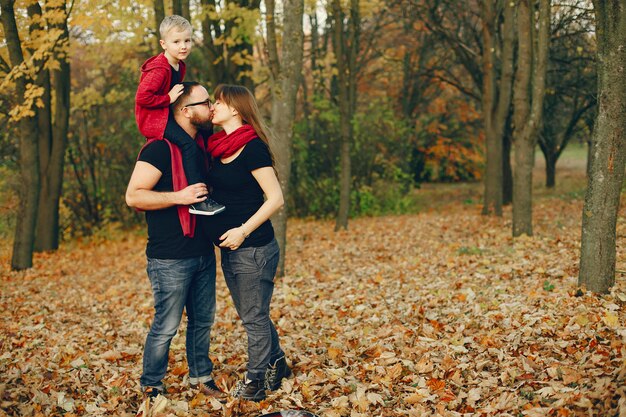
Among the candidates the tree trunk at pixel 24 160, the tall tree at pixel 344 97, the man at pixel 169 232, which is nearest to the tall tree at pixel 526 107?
the tall tree at pixel 344 97

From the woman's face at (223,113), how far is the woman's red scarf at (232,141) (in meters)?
0.10

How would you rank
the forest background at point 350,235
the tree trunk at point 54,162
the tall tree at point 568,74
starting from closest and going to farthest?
the forest background at point 350,235
the tree trunk at point 54,162
the tall tree at point 568,74

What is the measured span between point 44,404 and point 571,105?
19901 millimetres

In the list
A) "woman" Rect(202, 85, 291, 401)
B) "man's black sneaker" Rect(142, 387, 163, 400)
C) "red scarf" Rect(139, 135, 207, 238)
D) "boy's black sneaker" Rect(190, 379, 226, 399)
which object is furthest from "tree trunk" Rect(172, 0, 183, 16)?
"man's black sneaker" Rect(142, 387, 163, 400)

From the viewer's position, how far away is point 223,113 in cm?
385

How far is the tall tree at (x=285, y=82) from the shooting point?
7.47m

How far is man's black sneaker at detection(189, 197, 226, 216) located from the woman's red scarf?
34 cm

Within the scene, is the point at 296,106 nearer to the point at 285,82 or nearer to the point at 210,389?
the point at 285,82

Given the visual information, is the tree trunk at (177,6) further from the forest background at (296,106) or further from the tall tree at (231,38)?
the tall tree at (231,38)

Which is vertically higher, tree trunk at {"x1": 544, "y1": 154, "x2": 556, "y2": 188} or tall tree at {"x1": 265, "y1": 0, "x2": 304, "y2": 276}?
tall tree at {"x1": 265, "y1": 0, "x2": 304, "y2": 276}

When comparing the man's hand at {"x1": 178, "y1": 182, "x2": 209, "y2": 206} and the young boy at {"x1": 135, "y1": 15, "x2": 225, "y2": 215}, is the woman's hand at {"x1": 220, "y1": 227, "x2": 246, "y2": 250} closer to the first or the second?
the young boy at {"x1": 135, "y1": 15, "x2": 225, "y2": 215}

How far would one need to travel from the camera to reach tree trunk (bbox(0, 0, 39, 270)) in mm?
10102

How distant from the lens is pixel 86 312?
755 cm

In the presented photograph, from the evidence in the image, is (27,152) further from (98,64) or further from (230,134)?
(230,134)
